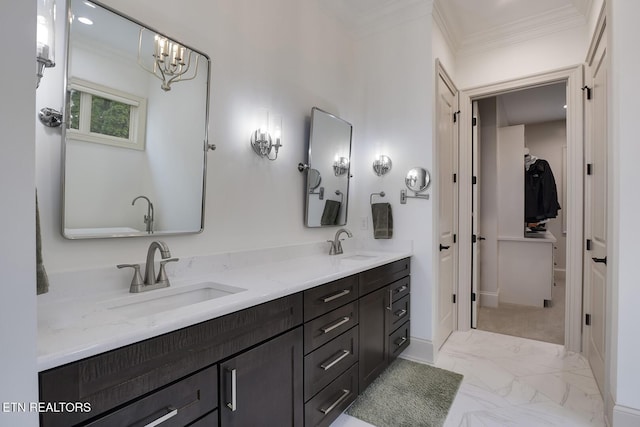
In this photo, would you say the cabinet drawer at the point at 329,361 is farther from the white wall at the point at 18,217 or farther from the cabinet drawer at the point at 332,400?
the white wall at the point at 18,217

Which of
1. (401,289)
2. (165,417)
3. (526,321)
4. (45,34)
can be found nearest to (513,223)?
(526,321)

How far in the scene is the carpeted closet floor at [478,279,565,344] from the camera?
10.6 ft

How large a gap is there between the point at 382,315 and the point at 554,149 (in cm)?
547

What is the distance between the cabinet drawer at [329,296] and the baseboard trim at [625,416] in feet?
4.79

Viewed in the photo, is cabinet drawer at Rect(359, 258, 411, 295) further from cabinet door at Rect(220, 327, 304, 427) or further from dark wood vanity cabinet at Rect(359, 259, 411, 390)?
cabinet door at Rect(220, 327, 304, 427)

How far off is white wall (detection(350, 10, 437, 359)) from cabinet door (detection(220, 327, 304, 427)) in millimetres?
1507

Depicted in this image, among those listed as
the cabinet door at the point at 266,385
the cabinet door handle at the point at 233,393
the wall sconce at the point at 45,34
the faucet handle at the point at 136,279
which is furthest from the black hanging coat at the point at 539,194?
the wall sconce at the point at 45,34

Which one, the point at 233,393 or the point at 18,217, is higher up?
the point at 18,217

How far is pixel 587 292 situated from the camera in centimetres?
259

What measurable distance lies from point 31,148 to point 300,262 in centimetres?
161

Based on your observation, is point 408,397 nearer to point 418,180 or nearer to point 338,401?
point 338,401

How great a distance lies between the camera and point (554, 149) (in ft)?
18.9

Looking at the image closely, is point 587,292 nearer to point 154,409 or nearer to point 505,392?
point 505,392

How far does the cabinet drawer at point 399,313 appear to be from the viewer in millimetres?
2355
